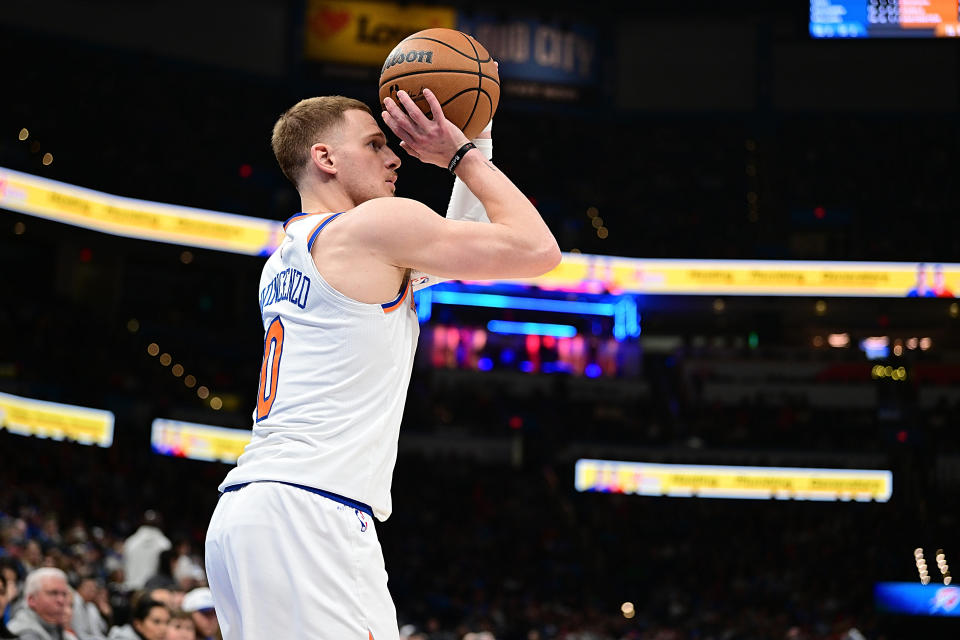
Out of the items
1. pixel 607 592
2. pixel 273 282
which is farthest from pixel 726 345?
pixel 273 282

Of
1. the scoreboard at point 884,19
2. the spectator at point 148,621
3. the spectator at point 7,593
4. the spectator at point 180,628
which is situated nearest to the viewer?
the spectator at point 180,628

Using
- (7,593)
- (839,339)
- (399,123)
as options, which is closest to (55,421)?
(7,593)

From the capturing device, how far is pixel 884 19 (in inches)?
839

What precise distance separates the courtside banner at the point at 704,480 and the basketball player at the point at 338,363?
74.1 feet

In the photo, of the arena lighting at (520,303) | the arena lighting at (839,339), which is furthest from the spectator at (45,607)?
the arena lighting at (839,339)

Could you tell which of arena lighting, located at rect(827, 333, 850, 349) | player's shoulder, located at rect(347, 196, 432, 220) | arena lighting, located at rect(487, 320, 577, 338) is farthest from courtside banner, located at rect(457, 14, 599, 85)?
player's shoulder, located at rect(347, 196, 432, 220)

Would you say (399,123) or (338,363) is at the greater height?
(399,123)

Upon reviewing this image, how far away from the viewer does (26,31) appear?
24109 mm

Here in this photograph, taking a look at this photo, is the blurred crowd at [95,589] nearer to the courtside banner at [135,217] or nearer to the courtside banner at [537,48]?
the courtside banner at [135,217]

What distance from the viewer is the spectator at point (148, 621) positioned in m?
6.49

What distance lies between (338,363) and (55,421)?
19.8 m

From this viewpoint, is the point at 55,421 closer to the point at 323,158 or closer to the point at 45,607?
the point at 45,607

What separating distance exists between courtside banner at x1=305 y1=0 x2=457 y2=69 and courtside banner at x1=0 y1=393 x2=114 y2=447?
10298 millimetres

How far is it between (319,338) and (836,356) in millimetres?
26084
